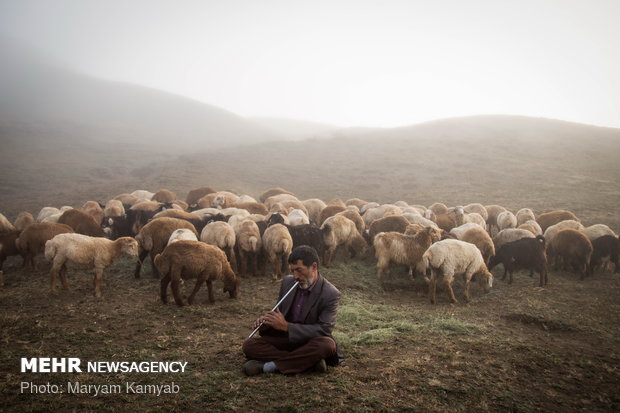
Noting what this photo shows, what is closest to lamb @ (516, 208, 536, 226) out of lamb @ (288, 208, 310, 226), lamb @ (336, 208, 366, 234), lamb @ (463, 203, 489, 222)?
lamb @ (463, 203, 489, 222)

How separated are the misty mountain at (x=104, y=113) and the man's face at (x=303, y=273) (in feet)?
163

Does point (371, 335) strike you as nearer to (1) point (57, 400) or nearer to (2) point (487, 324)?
(2) point (487, 324)

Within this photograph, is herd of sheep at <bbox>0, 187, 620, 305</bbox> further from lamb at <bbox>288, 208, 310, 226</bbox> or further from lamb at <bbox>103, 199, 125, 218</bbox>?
lamb at <bbox>103, 199, 125, 218</bbox>

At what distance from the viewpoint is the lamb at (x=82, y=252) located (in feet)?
24.5

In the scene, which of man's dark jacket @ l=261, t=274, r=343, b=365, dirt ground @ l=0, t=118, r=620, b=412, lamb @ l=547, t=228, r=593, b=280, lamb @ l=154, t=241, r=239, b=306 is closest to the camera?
dirt ground @ l=0, t=118, r=620, b=412

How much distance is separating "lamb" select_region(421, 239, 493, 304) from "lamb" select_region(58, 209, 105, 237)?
10.4 m

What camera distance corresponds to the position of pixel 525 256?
9852 mm

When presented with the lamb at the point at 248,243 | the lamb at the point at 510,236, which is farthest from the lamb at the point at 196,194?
the lamb at the point at 510,236

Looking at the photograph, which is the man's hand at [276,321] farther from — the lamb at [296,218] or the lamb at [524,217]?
the lamb at [524,217]

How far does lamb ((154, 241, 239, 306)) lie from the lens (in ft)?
22.7

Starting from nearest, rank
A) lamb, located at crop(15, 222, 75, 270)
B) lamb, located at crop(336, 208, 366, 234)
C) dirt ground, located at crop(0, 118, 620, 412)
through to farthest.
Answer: dirt ground, located at crop(0, 118, 620, 412), lamb, located at crop(15, 222, 75, 270), lamb, located at crop(336, 208, 366, 234)

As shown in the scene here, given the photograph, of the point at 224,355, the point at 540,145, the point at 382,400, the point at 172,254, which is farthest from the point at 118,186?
the point at 540,145

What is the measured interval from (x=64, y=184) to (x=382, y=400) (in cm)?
3387

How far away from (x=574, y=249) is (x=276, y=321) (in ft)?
33.4
